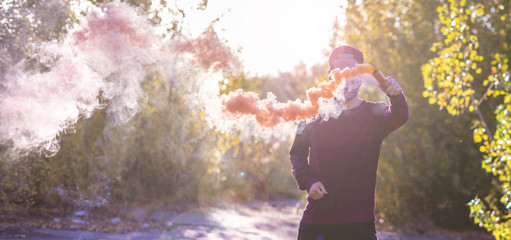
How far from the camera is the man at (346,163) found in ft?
11.0

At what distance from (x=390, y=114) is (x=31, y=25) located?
29.1 ft

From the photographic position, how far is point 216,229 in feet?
38.1

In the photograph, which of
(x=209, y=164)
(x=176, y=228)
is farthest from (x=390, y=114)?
(x=209, y=164)

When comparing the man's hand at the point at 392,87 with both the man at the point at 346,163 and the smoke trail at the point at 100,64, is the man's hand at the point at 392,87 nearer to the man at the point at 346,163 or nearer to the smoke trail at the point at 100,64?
the man at the point at 346,163

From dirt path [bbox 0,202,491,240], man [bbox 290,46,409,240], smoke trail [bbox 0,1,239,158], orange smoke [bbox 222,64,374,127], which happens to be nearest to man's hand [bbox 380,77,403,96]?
man [bbox 290,46,409,240]

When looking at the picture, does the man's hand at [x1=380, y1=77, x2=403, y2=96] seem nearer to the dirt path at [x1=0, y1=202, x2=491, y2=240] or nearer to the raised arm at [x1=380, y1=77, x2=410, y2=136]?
the raised arm at [x1=380, y1=77, x2=410, y2=136]

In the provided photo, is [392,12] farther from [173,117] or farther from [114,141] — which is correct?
[114,141]

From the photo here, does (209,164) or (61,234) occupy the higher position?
(209,164)

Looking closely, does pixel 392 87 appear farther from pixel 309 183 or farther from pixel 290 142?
pixel 290 142

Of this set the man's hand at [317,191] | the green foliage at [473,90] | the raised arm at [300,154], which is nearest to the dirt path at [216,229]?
the green foliage at [473,90]

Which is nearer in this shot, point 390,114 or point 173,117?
point 390,114

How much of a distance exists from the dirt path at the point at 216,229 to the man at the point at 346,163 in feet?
21.6

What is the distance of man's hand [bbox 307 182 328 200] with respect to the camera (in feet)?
11.0

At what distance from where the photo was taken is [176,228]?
11.3m
